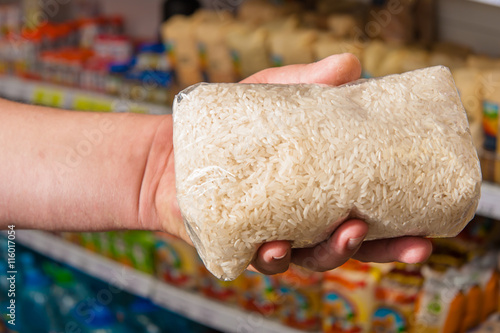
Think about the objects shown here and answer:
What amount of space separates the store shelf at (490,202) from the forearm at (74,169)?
0.69 meters

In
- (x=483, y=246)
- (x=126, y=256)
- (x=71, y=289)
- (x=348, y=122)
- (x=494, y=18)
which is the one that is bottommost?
(x=71, y=289)

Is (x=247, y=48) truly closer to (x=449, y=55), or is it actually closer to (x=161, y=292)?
(x=449, y=55)

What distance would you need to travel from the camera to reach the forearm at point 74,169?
981mm

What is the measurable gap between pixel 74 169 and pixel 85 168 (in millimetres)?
18

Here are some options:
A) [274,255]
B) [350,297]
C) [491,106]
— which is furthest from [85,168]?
[491,106]

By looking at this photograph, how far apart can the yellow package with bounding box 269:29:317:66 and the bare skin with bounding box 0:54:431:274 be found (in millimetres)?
586

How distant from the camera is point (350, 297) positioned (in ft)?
4.64

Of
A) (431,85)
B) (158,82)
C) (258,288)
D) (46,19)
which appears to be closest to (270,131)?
(431,85)

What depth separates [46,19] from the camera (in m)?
2.67

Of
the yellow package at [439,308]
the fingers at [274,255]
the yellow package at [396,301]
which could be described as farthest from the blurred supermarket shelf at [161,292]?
the fingers at [274,255]

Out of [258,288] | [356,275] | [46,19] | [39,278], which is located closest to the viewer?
[356,275]

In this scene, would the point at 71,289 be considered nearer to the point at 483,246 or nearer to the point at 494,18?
the point at 483,246

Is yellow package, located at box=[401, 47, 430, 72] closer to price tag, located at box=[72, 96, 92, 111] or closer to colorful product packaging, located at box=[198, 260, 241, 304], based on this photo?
colorful product packaging, located at box=[198, 260, 241, 304]

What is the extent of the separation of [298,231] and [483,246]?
0.90 metres
